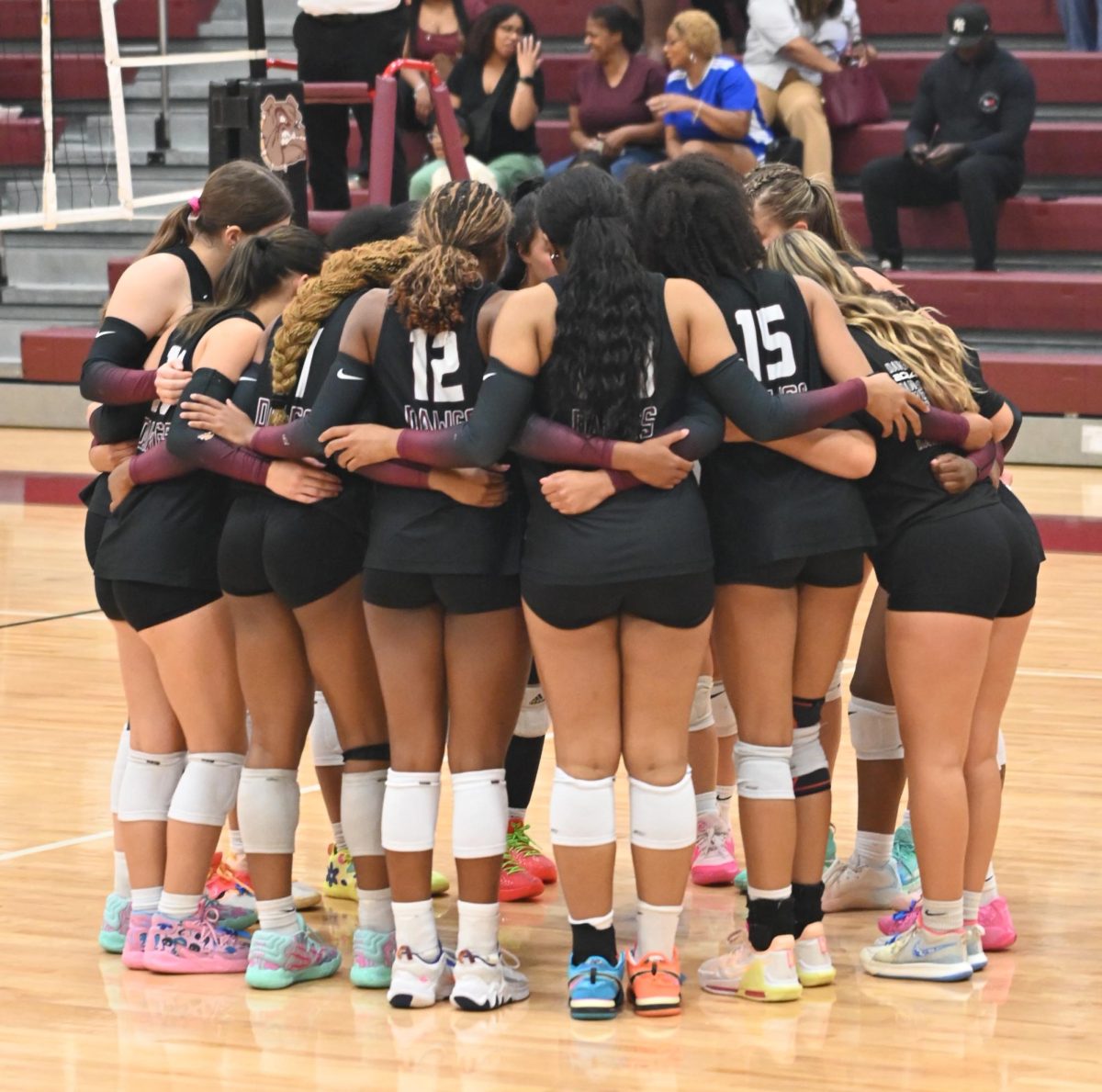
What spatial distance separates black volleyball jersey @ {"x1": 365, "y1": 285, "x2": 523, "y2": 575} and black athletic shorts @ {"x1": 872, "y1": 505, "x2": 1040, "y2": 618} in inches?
30.1

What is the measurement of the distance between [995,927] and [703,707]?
0.81 meters

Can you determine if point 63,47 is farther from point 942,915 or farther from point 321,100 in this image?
point 942,915

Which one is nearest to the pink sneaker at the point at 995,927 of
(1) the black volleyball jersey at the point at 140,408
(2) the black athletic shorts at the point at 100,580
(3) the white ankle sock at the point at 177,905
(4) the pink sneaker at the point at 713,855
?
(4) the pink sneaker at the point at 713,855

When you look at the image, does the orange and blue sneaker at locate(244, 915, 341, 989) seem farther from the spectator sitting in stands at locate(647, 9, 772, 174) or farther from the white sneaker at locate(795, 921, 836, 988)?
the spectator sitting in stands at locate(647, 9, 772, 174)

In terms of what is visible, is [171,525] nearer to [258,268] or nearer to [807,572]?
[258,268]

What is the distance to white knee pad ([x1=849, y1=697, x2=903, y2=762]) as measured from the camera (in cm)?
411

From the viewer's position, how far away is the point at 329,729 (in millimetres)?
4246

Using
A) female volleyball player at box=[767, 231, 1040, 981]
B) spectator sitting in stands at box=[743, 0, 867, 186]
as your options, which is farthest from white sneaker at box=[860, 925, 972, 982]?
spectator sitting in stands at box=[743, 0, 867, 186]

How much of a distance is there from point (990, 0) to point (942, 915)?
984cm

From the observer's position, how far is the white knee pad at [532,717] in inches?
171

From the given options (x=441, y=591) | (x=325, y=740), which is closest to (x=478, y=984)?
(x=441, y=591)

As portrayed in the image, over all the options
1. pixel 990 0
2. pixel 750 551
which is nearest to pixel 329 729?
pixel 750 551

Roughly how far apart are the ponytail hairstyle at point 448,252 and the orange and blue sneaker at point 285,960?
4.12 ft

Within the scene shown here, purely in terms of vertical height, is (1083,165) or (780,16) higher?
(780,16)
